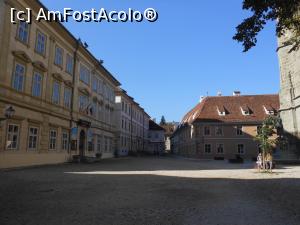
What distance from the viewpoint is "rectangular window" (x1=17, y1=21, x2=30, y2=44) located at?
2047cm

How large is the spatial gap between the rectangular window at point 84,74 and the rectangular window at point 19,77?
11695 millimetres

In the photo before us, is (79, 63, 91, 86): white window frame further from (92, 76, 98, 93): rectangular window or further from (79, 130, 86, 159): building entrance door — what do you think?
(79, 130, 86, 159): building entrance door

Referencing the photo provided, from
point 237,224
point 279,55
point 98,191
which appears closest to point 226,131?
point 279,55

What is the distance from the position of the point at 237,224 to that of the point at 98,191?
5909 mm

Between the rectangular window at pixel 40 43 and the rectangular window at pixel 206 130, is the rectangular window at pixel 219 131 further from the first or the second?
the rectangular window at pixel 40 43

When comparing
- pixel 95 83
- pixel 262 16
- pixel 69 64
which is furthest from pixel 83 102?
pixel 262 16

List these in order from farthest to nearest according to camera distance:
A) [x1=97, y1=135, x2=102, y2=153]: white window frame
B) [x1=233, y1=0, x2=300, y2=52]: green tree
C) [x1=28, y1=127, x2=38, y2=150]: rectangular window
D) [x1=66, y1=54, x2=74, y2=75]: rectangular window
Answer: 1. [x1=97, y1=135, x2=102, y2=153]: white window frame
2. [x1=66, y1=54, x2=74, y2=75]: rectangular window
3. [x1=28, y1=127, x2=38, y2=150]: rectangular window
4. [x1=233, y1=0, x2=300, y2=52]: green tree

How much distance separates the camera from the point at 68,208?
797 cm

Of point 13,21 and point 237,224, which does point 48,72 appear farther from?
point 237,224

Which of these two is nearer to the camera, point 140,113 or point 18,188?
point 18,188

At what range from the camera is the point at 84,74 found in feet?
110

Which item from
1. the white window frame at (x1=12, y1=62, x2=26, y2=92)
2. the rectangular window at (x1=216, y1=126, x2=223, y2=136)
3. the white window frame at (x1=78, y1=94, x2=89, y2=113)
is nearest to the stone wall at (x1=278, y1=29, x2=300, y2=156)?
the rectangular window at (x1=216, y1=126, x2=223, y2=136)

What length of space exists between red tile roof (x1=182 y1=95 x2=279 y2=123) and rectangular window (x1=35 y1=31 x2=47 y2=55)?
32.5 m

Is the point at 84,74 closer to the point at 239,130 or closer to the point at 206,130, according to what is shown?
the point at 206,130
